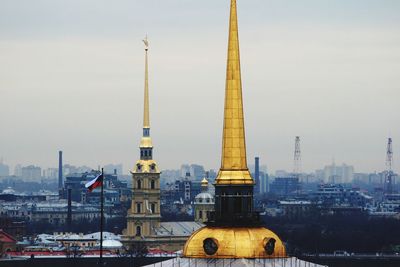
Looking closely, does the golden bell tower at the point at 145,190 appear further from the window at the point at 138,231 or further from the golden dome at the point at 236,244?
the golden dome at the point at 236,244

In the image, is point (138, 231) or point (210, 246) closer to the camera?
point (210, 246)

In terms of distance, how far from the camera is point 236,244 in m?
52.2

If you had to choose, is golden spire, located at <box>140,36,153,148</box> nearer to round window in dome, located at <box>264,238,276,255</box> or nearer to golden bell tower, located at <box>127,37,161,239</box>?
golden bell tower, located at <box>127,37,161,239</box>

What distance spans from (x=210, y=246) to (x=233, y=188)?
1636 mm

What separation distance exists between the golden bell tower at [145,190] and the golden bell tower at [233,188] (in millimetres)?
93360

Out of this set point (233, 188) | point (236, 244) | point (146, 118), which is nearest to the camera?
point (236, 244)

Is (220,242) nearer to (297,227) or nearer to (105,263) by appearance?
(105,263)

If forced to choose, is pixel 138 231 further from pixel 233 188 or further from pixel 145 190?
pixel 233 188

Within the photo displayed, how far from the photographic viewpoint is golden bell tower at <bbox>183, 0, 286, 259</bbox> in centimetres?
5250

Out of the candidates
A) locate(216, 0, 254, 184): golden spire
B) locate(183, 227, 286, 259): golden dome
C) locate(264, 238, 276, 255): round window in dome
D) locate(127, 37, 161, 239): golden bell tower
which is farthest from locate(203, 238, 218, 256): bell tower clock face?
locate(127, 37, 161, 239): golden bell tower

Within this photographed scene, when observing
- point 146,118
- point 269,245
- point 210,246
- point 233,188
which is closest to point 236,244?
point 210,246

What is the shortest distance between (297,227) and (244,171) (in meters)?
137

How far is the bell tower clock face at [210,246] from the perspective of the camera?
172ft

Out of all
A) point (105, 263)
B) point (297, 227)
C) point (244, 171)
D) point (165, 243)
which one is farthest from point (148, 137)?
point (244, 171)
